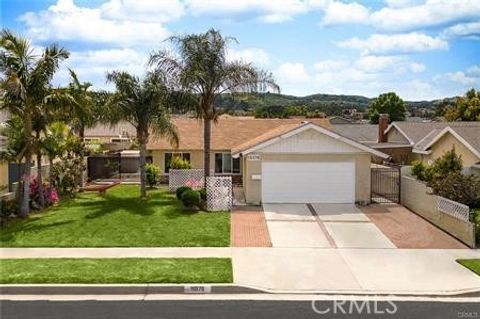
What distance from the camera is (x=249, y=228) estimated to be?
19.9 m

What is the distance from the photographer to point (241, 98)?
88.8 ft

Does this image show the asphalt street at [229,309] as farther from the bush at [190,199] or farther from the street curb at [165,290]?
the bush at [190,199]

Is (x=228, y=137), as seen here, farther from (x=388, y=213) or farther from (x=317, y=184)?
(x=388, y=213)

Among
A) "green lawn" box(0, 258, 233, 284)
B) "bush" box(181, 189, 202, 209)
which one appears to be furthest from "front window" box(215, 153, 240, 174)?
"green lawn" box(0, 258, 233, 284)

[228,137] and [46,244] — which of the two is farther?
[228,137]

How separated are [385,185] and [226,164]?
34.5 feet

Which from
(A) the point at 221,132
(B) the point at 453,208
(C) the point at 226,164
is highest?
(A) the point at 221,132

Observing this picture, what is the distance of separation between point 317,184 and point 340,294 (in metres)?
13.0

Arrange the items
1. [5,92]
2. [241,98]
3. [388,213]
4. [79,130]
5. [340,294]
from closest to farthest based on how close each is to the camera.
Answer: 1. [340,294]
2. [5,92]
3. [388,213]
4. [241,98]
5. [79,130]

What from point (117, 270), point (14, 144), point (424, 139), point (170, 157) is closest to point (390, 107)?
point (424, 139)

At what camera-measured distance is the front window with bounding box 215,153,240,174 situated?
33.8 m

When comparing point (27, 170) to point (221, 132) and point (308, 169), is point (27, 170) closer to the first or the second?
point (308, 169)

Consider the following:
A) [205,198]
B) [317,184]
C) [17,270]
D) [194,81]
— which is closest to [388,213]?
[317,184]

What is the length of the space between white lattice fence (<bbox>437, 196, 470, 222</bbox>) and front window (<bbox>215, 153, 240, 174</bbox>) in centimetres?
Result: 1548
